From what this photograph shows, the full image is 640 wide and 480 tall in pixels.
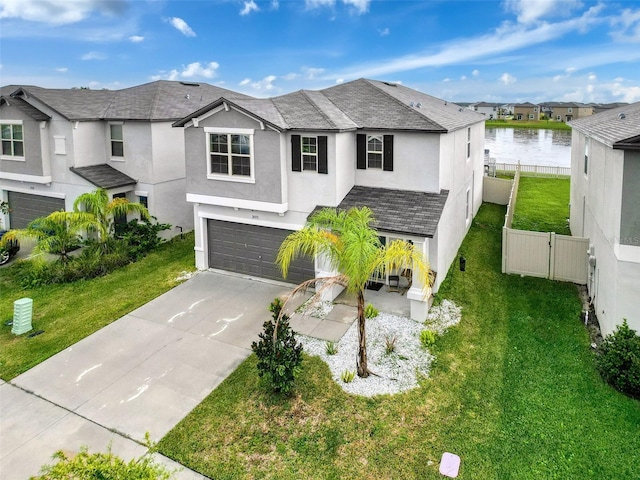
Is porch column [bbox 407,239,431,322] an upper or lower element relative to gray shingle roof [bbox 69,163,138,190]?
lower

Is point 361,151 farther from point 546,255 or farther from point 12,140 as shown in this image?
point 12,140

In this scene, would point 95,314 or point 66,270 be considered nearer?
point 95,314

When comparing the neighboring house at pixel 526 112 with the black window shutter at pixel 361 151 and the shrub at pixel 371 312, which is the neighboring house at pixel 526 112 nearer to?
the black window shutter at pixel 361 151

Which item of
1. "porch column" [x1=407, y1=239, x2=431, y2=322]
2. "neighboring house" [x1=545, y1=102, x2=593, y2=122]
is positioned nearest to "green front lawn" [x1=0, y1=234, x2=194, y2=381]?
"porch column" [x1=407, y1=239, x2=431, y2=322]

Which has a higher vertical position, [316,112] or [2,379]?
[316,112]

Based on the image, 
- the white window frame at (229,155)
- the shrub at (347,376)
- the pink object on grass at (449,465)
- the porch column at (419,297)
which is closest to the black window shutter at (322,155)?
the white window frame at (229,155)

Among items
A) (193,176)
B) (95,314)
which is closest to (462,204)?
(193,176)

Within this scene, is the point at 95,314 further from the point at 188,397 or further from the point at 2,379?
the point at 188,397

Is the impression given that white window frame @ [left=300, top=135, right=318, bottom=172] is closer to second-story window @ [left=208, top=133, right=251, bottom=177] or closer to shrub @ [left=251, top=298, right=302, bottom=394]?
second-story window @ [left=208, top=133, right=251, bottom=177]
